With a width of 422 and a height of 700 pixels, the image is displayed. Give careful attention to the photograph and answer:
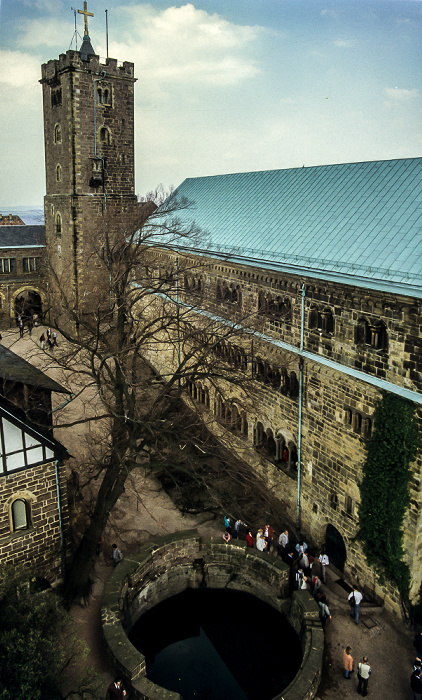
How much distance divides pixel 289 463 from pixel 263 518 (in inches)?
89.5

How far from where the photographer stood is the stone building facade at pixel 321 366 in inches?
573

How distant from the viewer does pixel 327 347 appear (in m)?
17.2

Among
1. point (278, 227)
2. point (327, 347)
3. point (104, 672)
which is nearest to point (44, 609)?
point (104, 672)

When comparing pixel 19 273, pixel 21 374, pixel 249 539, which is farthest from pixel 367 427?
pixel 19 273

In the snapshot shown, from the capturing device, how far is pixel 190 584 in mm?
17844

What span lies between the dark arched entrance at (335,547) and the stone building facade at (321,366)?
0.04 meters

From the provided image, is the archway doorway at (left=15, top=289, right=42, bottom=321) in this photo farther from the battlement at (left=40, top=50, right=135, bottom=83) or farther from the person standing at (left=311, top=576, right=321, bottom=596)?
the person standing at (left=311, top=576, right=321, bottom=596)

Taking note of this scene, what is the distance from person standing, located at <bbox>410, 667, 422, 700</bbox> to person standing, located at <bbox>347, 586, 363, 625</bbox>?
248 cm

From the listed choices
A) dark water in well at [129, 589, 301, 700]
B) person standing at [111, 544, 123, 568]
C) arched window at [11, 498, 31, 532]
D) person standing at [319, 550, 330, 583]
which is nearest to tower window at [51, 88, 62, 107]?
arched window at [11, 498, 31, 532]

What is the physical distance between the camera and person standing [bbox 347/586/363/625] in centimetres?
1545

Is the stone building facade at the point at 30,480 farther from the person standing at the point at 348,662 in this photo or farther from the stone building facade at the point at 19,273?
the stone building facade at the point at 19,273

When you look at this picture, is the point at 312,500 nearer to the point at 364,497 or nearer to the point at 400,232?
the point at 364,497

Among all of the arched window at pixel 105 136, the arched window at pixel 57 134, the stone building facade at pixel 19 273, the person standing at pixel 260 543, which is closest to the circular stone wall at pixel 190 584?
the person standing at pixel 260 543

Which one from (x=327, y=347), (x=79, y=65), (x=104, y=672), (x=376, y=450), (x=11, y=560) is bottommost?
(x=104, y=672)
